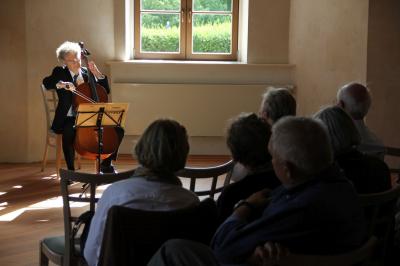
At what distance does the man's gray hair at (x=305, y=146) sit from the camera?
182 cm

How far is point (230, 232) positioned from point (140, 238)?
0.27 meters

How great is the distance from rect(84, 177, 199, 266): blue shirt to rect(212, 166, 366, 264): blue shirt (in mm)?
325

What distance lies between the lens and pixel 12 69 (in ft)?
23.2

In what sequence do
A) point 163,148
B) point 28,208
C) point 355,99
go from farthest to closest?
point 28,208
point 355,99
point 163,148

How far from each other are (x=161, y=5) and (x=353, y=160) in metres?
→ 5.56

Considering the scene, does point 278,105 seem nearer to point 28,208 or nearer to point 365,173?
point 365,173

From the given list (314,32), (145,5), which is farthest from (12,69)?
(314,32)

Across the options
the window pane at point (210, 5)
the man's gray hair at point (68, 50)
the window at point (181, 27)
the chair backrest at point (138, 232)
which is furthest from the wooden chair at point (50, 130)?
the chair backrest at point (138, 232)

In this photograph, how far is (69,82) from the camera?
5742mm

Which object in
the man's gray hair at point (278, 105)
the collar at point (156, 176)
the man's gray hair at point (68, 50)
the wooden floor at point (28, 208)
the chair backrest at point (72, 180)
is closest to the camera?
the collar at point (156, 176)

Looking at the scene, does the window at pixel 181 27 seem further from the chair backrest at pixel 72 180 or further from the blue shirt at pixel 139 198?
the blue shirt at pixel 139 198

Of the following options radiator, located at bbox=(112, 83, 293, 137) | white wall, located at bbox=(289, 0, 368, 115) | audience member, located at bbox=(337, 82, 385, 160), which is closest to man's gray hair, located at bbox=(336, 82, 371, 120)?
audience member, located at bbox=(337, 82, 385, 160)

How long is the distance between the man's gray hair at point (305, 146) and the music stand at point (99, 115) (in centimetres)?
322

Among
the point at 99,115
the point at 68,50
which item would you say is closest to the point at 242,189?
the point at 99,115
